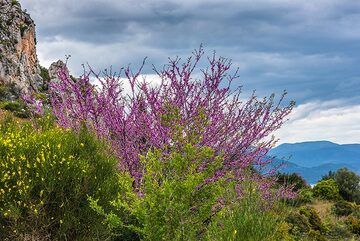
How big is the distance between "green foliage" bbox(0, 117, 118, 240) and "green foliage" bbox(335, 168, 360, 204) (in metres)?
26.0

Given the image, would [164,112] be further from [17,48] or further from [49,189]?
[17,48]

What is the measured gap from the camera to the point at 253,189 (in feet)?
25.1

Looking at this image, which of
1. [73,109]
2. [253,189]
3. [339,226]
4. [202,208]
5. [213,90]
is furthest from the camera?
[339,226]

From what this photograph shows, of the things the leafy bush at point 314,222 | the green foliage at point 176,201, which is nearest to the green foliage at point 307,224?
the leafy bush at point 314,222

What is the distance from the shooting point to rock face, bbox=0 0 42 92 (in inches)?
2598

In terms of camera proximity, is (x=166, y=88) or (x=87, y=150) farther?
(x=166, y=88)

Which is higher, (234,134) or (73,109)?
(73,109)

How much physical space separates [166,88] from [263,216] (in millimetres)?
5982

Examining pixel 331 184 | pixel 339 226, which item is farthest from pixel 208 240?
pixel 331 184

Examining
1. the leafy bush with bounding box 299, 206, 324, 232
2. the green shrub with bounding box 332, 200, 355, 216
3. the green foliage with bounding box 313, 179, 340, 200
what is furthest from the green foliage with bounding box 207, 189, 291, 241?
the green foliage with bounding box 313, 179, 340, 200

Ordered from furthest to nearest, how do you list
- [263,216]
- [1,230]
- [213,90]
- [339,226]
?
[339,226]
[213,90]
[1,230]
[263,216]

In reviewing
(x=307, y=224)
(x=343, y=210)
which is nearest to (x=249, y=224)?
(x=307, y=224)

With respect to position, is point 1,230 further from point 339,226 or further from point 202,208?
point 339,226

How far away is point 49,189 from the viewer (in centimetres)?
916
